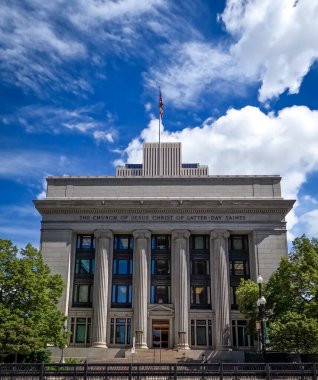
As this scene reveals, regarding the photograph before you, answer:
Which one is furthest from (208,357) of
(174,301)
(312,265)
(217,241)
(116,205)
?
(116,205)

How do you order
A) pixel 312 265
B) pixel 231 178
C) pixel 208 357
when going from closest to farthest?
1. pixel 312 265
2. pixel 208 357
3. pixel 231 178

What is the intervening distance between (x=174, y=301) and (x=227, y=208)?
13.1 metres

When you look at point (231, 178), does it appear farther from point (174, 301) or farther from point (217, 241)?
point (174, 301)

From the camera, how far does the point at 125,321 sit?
56.5 meters

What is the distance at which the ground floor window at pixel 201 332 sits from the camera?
182 feet

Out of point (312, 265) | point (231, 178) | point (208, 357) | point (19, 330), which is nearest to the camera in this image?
point (19, 330)

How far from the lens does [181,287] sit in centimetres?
5634

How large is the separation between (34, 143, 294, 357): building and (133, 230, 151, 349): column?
12 centimetres

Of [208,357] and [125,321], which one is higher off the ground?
[125,321]

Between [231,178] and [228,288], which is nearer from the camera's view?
[228,288]

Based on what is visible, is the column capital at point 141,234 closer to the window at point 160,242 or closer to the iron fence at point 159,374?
the window at point 160,242

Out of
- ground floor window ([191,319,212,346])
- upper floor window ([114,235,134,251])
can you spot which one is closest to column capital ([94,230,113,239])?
upper floor window ([114,235,134,251])

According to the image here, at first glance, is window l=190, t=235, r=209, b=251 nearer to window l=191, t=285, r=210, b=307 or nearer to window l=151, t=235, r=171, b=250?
window l=151, t=235, r=171, b=250

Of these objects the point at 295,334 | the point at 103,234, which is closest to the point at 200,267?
the point at 103,234
